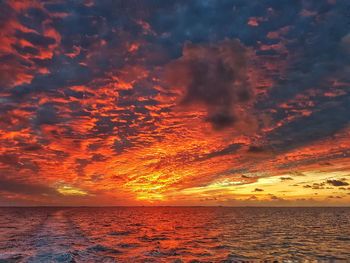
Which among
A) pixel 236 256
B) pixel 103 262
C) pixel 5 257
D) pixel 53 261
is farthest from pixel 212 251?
pixel 5 257

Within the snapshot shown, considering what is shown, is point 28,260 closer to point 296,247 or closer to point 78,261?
point 78,261

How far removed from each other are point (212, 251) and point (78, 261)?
13.4m

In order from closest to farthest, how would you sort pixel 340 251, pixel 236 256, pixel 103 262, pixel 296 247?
1. pixel 103 262
2. pixel 236 256
3. pixel 340 251
4. pixel 296 247

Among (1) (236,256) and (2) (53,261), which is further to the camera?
(1) (236,256)

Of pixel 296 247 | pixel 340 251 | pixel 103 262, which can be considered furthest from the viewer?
pixel 296 247

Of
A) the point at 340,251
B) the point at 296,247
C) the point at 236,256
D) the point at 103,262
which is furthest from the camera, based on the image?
the point at 296,247

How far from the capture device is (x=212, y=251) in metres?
33.3

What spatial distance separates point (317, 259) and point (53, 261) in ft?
74.0

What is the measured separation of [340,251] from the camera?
32.8 metres

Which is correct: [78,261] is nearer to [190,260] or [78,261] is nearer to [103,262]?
[103,262]

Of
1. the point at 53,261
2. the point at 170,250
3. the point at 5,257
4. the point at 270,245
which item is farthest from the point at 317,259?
the point at 5,257

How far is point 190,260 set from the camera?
2823 cm

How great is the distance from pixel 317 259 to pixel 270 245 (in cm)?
895

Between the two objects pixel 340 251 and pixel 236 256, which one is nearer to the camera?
pixel 236 256
